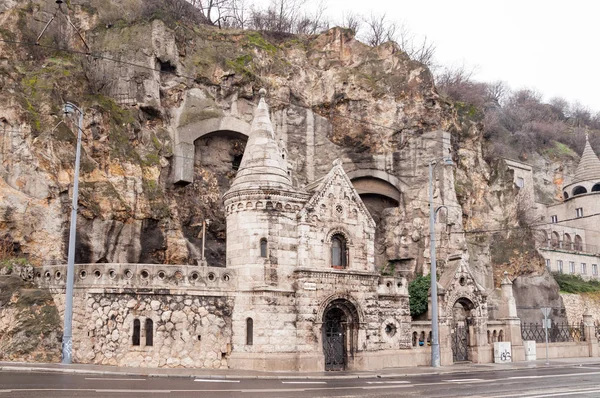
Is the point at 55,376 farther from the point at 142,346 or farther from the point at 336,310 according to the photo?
the point at 336,310

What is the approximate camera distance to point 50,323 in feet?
71.7

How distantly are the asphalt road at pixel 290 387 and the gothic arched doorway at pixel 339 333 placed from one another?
4.40m

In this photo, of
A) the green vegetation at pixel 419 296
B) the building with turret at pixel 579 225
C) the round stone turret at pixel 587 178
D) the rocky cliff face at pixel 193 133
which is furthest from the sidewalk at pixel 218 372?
the round stone turret at pixel 587 178

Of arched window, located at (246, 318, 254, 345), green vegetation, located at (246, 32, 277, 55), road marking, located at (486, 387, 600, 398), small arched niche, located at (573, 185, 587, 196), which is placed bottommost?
road marking, located at (486, 387, 600, 398)

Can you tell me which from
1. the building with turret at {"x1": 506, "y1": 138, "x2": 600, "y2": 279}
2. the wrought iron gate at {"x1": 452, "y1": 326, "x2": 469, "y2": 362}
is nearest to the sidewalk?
the wrought iron gate at {"x1": 452, "y1": 326, "x2": 469, "y2": 362}

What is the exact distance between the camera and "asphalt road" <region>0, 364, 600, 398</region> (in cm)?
1418

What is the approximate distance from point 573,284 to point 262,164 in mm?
35138

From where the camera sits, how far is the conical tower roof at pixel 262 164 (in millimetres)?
24719

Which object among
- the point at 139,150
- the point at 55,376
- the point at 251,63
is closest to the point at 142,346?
the point at 55,376

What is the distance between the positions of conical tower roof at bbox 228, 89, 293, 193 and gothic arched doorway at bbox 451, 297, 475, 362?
10917 millimetres

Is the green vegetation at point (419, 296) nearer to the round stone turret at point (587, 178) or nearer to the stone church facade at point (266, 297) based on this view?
the stone church facade at point (266, 297)

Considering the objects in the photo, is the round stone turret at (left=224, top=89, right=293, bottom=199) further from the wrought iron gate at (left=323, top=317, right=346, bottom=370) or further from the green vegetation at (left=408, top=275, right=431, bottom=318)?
the green vegetation at (left=408, top=275, right=431, bottom=318)

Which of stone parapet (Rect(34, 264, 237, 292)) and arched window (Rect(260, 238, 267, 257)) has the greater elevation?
arched window (Rect(260, 238, 267, 257))

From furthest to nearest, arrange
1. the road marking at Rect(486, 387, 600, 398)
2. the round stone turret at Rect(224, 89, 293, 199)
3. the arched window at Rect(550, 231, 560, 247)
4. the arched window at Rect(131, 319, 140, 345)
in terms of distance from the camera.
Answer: the arched window at Rect(550, 231, 560, 247) < the round stone turret at Rect(224, 89, 293, 199) < the arched window at Rect(131, 319, 140, 345) < the road marking at Rect(486, 387, 600, 398)
